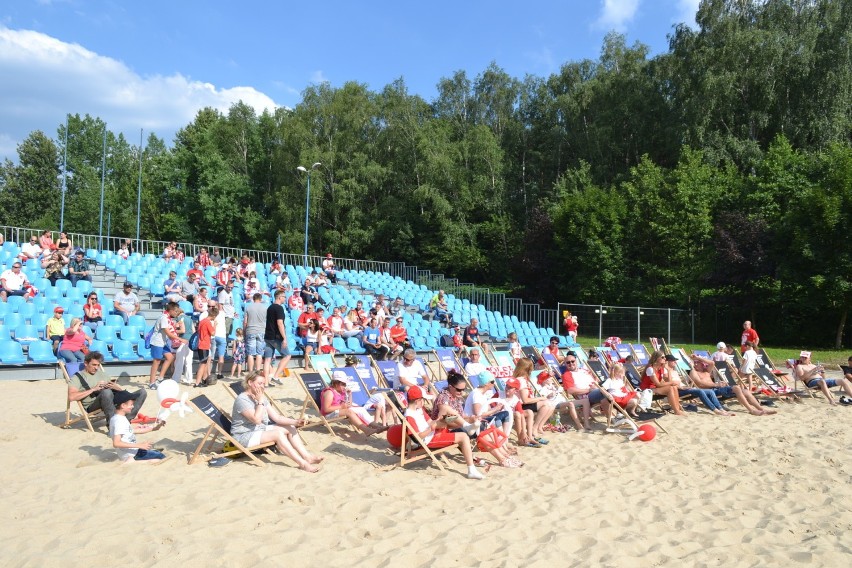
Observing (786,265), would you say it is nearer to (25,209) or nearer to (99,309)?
(99,309)

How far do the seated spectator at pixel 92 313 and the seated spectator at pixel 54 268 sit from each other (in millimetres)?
2766

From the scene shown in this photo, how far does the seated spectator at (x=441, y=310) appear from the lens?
18.1 m

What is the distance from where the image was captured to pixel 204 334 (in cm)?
1027

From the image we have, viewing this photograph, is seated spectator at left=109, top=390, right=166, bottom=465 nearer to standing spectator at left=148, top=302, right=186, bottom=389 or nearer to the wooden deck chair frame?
the wooden deck chair frame

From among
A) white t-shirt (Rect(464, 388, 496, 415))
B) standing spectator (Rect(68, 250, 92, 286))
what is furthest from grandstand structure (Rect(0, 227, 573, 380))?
white t-shirt (Rect(464, 388, 496, 415))

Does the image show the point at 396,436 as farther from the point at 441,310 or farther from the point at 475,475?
the point at 441,310

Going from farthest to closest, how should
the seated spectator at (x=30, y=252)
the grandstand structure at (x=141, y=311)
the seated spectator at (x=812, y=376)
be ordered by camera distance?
the seated spectator at (x=30, y=252) < the seated spectator at (x=812, y=376) < the grandstand structure at (x=141, y=311)

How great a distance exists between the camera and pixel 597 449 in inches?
291

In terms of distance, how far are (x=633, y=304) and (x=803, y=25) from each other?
1448 centimetres

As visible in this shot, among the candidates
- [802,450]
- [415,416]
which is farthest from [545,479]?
[802,450]

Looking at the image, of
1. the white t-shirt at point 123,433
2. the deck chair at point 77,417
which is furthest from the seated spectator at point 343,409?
the deck chair at point 77,417

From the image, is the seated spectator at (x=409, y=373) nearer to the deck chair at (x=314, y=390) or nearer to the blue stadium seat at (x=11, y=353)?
the deck chair at (x=314, y=390)

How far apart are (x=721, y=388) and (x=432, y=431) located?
5.60 m

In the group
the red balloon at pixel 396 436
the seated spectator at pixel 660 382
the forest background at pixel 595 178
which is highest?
the forest background at pixel 595 178
